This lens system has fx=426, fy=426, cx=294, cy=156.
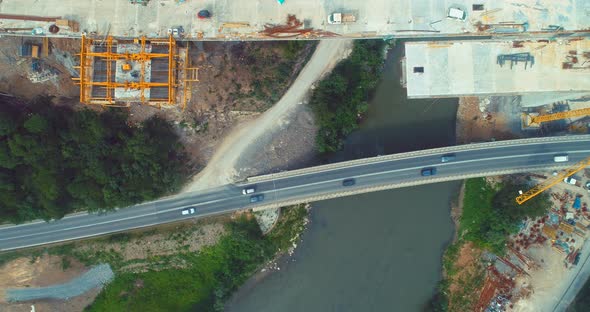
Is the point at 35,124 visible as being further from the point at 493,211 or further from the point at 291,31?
the point at 493,211

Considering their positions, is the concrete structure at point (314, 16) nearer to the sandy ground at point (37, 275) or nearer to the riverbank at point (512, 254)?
the riverbank at point (512, 254)

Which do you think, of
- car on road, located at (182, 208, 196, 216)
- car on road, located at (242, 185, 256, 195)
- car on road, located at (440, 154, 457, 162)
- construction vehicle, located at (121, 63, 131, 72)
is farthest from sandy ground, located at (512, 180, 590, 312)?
construction vehicle, located at (121, 63, 131, 72)

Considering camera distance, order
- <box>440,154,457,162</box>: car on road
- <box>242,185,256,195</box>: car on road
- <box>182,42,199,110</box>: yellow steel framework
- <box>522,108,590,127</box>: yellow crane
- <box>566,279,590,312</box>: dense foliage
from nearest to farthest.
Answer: <box>182,42,199,110</box>: yellow steel framework, <box>440,154,457,162</box>: car on road, <box>522,108,590,127</box>: yellow crane, <box>566,279,590,312</box>: dense foliage, <box>242,185,256,195</box>: car on road

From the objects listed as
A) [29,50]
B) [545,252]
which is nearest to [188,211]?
[29,50]

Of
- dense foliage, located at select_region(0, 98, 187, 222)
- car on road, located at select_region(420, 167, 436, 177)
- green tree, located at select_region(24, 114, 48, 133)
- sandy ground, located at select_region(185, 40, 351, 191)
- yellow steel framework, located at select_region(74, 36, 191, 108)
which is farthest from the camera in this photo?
sandy ground, located at select_region(185, 40, 351, 191)

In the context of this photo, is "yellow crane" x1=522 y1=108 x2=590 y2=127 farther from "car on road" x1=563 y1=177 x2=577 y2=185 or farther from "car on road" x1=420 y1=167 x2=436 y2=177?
"car on road" x1=420 y1=167 x2=436 y2=177

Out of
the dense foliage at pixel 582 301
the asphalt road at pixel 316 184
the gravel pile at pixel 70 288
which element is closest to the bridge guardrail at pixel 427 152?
the asphalt road at pixel 316 184
